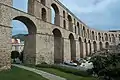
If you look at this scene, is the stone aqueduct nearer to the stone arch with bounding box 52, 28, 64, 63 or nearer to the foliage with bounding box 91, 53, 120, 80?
the stone arch with bounding box 52, 28, 64, 63

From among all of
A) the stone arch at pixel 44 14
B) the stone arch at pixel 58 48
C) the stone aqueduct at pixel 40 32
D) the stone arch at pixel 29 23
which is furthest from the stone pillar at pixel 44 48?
the stone arch at pixel 58 48

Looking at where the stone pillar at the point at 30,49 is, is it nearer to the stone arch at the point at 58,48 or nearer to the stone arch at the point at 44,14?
the stone arch at the point at 44,14

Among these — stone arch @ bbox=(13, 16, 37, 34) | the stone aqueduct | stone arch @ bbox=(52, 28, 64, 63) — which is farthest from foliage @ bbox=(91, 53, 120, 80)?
stone arch @ bbox=(52, 28, 64, 63)

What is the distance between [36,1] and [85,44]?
105 feet

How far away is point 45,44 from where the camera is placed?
1040 inches

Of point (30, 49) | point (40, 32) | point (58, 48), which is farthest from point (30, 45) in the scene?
point (58, 48)

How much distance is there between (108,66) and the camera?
606 inches

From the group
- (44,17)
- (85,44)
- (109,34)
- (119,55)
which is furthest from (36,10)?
(109,34)

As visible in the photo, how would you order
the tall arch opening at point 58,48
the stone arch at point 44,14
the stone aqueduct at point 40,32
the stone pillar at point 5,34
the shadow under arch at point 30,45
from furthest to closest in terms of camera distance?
the tall arch opening at point 58,48 → the stone arch at point 44,14 → the shadow under arch at point 30,45 → the stone aqueduct at point 40,32 → the stone pillar at point 5,34

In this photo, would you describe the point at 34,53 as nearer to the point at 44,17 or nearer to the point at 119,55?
the point at 44,17

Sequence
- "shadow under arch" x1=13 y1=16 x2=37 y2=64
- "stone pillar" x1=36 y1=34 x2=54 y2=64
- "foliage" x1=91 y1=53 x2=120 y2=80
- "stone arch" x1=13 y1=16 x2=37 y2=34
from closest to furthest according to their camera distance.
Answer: "foliage" x1=91 y1=53 x2=120 y2=80
"stone arch" x1=13 y1=16 x2=37 y2=34
"shadow under arch" x1=13 y1=16 x2=37 y2=64
"stone pillar" x1=36 y1=34 x2=54 y2=64

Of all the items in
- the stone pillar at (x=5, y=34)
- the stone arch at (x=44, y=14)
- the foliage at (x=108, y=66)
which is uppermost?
the stone arch at (x=44, y=14)

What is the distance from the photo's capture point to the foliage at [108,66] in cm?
1467

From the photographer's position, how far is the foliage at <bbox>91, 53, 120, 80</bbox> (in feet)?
48.1
